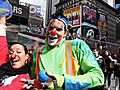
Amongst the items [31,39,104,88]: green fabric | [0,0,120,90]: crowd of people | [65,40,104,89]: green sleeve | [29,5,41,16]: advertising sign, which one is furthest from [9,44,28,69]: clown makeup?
[29,5,41,16]: advertising sign

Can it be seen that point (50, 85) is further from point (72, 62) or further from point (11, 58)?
point (11, 58)

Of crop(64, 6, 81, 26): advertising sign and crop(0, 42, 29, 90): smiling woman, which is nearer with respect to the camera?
crop(0, 42, 29, 90): smiling woman

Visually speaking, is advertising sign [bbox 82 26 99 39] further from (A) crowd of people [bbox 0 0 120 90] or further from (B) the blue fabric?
(A) crowd of people [bbox 0 0 120 90]

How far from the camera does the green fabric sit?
171 cm

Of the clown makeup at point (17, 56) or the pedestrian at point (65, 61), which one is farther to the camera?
the clown makeup at point (17, 56)

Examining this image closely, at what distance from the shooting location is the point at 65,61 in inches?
72.6

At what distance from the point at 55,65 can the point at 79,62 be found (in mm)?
163

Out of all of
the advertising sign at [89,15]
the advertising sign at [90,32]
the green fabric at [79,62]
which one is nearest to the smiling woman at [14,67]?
the green fabric at [79,62]

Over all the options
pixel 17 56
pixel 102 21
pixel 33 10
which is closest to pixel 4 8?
pixel 17 56

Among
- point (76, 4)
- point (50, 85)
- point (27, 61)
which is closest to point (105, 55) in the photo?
point (27, 61)

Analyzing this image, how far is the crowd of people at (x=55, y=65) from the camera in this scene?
166cm

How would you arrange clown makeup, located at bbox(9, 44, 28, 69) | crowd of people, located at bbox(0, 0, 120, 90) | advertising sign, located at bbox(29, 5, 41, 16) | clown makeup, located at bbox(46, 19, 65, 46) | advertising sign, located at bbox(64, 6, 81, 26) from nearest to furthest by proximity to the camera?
1. crowd of people, located at bbox(0, 0, 120, 90)
2. clown makeup, located at bbox(46, 19, 65, 46)
3. clown makeup, located at bbox(9, 44, 28, 69)
4. advertising sign, located at bbox(64, 6, 81, 26)
5. advertising sign, located at bbox(29, 5, 41, 16)

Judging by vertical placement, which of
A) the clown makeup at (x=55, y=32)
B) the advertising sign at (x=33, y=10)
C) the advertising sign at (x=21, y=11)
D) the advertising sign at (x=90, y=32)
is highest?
the advertising sign at (x=33, y=10)

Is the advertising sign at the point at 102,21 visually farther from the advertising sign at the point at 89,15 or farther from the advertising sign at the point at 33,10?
the advertising sign at the point at 33,10
